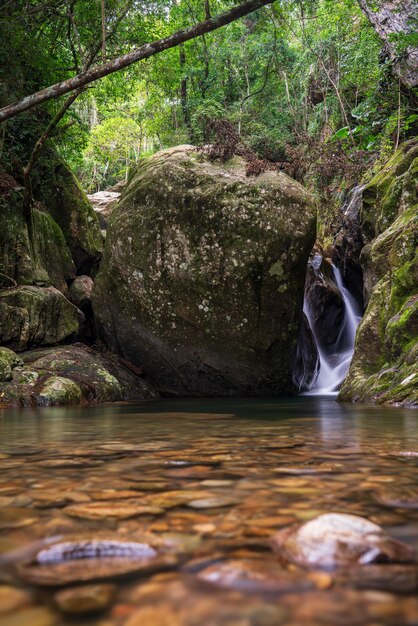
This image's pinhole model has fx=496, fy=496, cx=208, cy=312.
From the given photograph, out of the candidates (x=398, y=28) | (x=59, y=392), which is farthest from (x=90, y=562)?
(x=398, y=28)

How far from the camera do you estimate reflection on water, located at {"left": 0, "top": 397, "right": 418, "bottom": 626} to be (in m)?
0.89

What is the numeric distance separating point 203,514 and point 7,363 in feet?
24.8

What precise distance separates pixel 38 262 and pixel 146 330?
300cm

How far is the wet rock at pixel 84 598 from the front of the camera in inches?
35.4

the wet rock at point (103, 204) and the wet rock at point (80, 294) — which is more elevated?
the wet rock at point (103, 204)

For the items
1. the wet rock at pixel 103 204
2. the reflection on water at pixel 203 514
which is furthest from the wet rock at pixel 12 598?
the wet rock at pixel 103 204

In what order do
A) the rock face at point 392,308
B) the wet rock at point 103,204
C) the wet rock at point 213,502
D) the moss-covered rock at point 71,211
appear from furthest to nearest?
1. the wet rock at point 103,204
2. the moss-covered rock at point 71,211
3. the rock face at point 392,308
4. the wet rock at point 213,502

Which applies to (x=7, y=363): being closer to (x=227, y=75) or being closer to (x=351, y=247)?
(x=351, y=247)

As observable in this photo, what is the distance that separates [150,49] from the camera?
7125 mm

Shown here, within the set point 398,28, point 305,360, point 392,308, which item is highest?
point 398,28

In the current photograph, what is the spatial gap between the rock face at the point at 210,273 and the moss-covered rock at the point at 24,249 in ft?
5.55

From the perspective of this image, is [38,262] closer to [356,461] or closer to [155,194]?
[155,194]

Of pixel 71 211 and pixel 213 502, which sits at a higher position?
pixel 71 211

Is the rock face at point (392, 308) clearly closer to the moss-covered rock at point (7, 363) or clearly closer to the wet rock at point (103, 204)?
the moss-covered rock at point (7, 363)
